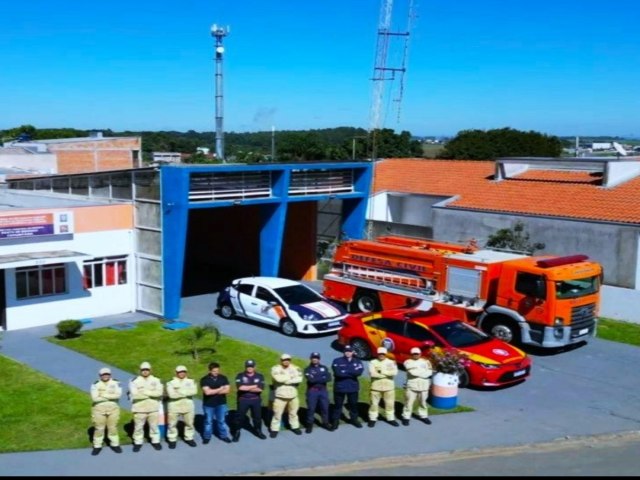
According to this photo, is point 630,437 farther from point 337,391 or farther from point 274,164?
point 274,164

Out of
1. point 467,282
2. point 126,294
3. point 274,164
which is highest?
point 274,164

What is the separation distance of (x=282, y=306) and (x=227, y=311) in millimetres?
2626

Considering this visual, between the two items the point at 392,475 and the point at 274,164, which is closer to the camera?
the point at 392,475

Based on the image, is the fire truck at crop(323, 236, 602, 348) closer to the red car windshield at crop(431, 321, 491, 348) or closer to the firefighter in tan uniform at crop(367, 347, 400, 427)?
the red car windshield at crop(431, 321, 491, 348)

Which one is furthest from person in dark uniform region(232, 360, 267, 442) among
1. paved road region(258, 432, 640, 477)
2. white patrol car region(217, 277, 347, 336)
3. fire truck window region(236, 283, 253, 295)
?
fire truck window region(236, 283, 253, 295)

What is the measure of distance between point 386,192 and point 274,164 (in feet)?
38.6

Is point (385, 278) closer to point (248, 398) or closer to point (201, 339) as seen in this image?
point (201, 339)

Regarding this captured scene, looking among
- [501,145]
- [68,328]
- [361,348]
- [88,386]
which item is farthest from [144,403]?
[501,145]

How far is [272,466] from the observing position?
12109 mm

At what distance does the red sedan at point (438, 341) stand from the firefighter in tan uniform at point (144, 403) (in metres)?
6.88

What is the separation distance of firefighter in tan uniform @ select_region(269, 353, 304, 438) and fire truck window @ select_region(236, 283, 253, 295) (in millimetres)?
9506

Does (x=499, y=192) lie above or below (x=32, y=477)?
above

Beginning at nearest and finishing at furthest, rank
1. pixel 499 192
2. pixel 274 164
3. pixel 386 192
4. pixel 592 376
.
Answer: pixel 592 376, pixel 274 164, pixel 499 192, pixel 386 192

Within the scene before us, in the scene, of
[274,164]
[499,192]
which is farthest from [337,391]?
A: [499,192]
